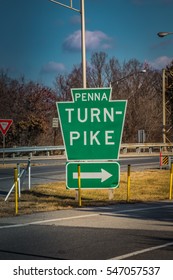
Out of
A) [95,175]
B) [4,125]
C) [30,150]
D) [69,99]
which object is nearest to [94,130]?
[95,175]

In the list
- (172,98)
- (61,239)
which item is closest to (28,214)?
(61,239)

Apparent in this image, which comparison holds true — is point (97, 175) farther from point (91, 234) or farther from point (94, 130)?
point (91, 234)

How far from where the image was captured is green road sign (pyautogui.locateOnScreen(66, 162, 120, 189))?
14258 mm

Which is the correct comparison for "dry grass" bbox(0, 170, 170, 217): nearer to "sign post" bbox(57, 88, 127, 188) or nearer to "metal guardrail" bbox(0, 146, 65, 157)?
"sign post" bbox(57, 88, 127, 188)

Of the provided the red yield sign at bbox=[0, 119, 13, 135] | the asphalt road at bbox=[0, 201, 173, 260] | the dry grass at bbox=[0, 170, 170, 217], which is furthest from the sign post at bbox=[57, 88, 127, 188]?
the red yield sign at bbox=[0, 119, 13, 135]

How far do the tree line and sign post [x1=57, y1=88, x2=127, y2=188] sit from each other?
90.8 ft

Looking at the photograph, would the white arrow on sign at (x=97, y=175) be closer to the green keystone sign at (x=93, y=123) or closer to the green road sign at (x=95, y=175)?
the green road sign at (x=95, y=175)

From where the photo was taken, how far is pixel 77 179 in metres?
14.5

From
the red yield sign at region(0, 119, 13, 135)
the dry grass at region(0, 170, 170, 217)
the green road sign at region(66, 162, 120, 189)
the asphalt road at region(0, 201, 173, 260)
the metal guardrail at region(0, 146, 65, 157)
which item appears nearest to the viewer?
the asphalt road at region(0, 201, 173, 260)

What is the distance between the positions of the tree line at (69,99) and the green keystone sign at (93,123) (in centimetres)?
2767

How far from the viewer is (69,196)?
54.2 ft

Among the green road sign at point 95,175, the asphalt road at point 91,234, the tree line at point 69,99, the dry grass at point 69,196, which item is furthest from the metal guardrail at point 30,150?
the asphalt road at point 91,234

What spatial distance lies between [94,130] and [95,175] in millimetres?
1346

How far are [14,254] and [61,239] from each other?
1.40m
